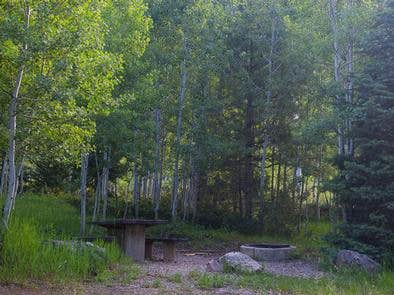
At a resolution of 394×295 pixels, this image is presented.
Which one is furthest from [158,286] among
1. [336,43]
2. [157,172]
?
[157,172]

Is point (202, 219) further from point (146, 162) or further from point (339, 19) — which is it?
point (339, 19)

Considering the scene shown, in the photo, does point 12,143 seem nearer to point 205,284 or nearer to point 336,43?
point 205,284

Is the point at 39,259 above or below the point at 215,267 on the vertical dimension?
above

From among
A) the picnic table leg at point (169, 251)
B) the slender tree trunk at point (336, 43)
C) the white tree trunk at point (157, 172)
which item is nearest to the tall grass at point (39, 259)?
the picnic table leg at point (169, 251)

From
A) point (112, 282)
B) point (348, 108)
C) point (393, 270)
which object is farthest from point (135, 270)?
point (348, 108)

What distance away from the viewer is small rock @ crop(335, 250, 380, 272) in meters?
9.59

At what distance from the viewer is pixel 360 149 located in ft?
37.9

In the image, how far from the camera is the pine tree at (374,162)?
409 inches

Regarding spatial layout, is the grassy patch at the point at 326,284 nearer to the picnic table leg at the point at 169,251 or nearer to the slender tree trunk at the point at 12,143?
the picnic table leg at the point at 169,251

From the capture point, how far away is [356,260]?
9758 mm

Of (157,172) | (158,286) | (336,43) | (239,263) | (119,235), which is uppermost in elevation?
(336,43)

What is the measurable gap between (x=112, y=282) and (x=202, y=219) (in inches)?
404

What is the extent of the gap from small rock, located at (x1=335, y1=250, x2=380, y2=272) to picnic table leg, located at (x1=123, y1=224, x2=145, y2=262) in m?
3.79

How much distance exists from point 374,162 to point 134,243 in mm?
4933
